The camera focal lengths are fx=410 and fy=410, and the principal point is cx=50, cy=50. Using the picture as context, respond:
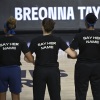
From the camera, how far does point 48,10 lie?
1520 centimetres

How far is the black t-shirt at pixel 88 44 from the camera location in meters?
5.88

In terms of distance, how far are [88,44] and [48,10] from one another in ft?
31.0

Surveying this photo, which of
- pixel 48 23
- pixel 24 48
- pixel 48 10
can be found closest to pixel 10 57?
pixel 24 48

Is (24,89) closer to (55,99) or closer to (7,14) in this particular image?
(55,99)

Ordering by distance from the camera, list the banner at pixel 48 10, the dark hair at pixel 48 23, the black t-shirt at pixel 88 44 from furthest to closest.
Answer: the banner at pixel 48 10 → the black t-shirt at pixel 88 44 → the dark hair at pixel 48 23

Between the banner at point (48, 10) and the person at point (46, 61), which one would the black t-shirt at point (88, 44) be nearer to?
the person at point (46, 61)

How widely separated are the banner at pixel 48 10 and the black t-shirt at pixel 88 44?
30.6 ft

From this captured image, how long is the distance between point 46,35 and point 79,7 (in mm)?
9616

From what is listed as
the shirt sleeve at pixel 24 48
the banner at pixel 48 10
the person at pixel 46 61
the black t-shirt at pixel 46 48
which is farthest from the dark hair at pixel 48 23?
the banner at pixel 48 10

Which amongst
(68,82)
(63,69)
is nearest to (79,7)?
(63,69)

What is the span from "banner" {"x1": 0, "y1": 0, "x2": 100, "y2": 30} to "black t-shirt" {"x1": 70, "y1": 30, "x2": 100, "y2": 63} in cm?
934

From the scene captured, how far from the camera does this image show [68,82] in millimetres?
8727

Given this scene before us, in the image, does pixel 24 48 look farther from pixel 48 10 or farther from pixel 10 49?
pixel 48 10

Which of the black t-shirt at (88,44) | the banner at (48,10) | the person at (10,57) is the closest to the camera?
the person at (10,57)
